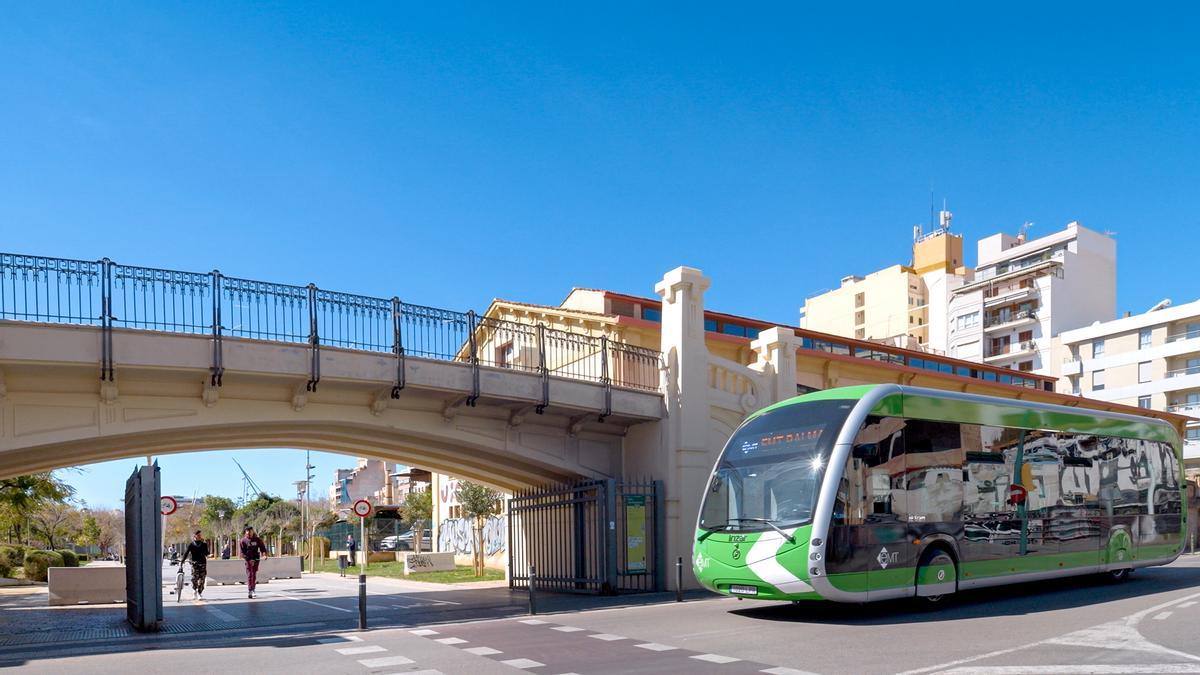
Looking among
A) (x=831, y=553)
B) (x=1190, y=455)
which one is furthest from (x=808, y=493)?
(x=1190, y=455)

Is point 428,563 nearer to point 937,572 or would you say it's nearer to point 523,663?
point 937,572

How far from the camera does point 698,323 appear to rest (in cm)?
2039

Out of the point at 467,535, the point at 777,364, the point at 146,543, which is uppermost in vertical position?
the point at 777,364

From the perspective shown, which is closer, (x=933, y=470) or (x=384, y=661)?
(x=384, y=661)

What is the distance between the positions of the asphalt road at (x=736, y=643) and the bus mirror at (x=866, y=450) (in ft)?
7.50

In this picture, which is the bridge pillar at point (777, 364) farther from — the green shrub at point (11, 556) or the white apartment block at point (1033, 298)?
the white apartment block at point (1033, 298)

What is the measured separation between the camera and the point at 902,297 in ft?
264

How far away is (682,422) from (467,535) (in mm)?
20690

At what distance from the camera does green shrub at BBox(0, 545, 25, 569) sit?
116ft

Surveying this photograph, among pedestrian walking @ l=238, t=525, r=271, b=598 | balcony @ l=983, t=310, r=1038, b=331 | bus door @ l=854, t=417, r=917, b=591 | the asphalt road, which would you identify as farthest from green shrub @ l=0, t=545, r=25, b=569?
balcony @ l=983, t=310, r=1038, b=331

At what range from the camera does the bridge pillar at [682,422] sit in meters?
19.8

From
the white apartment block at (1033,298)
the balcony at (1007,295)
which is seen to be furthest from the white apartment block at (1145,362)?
the balcony at (1007,295)

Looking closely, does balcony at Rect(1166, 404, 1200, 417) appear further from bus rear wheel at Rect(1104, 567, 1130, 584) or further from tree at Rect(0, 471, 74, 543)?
tree at Rect(0, 471, 74, 543)

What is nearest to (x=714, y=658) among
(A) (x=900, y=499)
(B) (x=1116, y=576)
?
(A) (x=900, y=499)
